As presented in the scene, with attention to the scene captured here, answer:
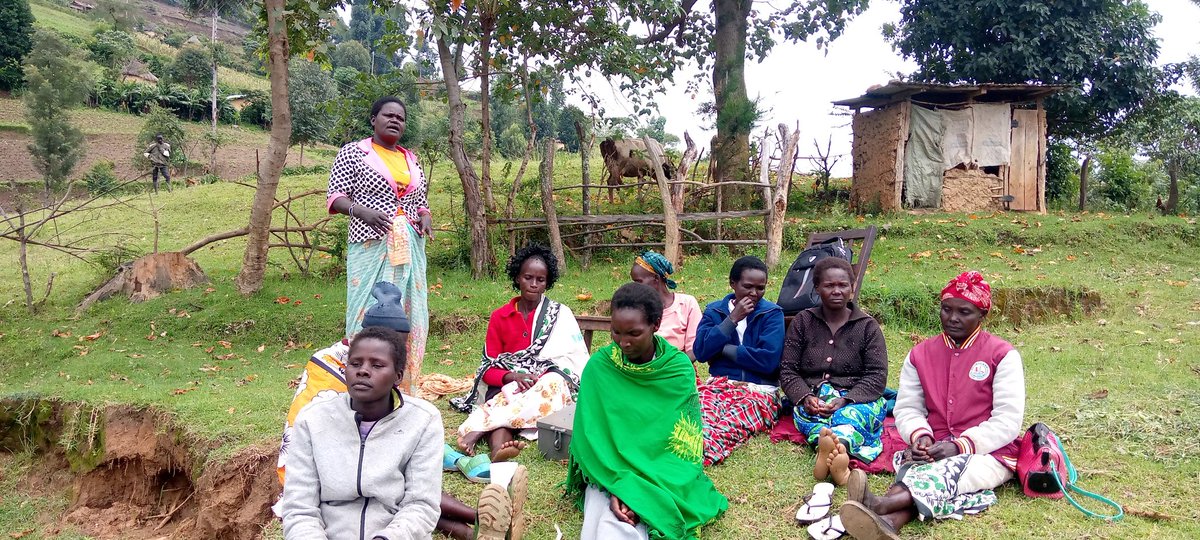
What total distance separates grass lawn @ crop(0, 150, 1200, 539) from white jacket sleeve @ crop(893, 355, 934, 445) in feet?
1.25

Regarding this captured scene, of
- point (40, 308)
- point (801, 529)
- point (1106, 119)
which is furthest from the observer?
point (1106, 119)

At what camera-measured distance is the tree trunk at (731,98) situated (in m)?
13.8

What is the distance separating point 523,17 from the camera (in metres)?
10.7

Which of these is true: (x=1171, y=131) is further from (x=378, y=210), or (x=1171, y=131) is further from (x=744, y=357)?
(x=378, y=210)

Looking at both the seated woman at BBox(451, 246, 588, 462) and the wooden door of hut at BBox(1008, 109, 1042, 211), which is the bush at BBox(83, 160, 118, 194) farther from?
the wooden door of hut at BBox(1008, 109, 1042, 211)

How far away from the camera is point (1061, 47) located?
601 inches

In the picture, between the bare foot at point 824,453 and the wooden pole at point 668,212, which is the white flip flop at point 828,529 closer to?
the bare foot at point 824,453

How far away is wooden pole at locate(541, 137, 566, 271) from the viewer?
1049 centimetres

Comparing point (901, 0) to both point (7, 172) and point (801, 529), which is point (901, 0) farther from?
point (7, 172)

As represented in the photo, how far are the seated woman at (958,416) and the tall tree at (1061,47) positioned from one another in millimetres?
13573

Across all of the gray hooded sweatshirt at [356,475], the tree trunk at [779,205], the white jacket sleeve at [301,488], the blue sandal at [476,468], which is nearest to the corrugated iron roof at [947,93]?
the tree trunk at [779,205]

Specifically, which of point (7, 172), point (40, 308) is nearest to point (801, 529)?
point (40, 308)

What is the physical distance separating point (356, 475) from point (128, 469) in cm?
454

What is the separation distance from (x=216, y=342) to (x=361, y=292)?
14.8ft
